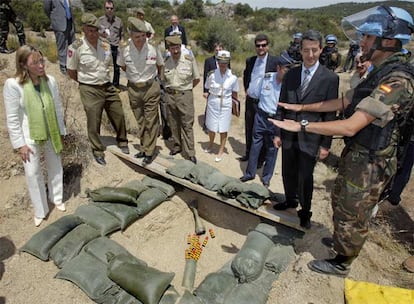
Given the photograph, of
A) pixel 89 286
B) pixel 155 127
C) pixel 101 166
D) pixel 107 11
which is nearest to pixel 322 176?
pixel 155 127

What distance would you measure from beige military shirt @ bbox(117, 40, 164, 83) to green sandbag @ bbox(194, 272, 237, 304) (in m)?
2.76

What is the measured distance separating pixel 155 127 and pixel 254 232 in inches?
84.4

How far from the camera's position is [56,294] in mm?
2863

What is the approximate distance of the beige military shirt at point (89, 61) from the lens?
4.07m

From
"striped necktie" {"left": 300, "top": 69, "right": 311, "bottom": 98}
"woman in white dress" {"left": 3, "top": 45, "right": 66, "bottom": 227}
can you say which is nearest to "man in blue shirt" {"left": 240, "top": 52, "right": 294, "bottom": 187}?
"striped necktie" {"left": 300, "top": 69, "right": 311, "bottom": 98}

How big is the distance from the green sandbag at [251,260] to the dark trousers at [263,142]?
1.39 m

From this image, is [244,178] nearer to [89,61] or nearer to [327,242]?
[327,242]

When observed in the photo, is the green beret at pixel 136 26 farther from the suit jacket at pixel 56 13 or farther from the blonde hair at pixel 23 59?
the suit jacket at pixel 56 13

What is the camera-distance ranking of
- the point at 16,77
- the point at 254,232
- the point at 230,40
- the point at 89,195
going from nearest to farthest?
the point at 16,77 → the point at 254,232 → the point at 89,195 → the point at 230,40

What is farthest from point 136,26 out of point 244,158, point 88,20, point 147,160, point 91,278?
point 91,278

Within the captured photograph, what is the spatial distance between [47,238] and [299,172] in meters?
2.71

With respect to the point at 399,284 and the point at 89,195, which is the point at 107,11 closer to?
the point at 89,195

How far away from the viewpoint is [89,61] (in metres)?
4.12

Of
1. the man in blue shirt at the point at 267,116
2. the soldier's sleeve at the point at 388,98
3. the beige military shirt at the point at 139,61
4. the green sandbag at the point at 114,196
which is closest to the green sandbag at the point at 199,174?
the man in blue shirt at the point at 267,116
